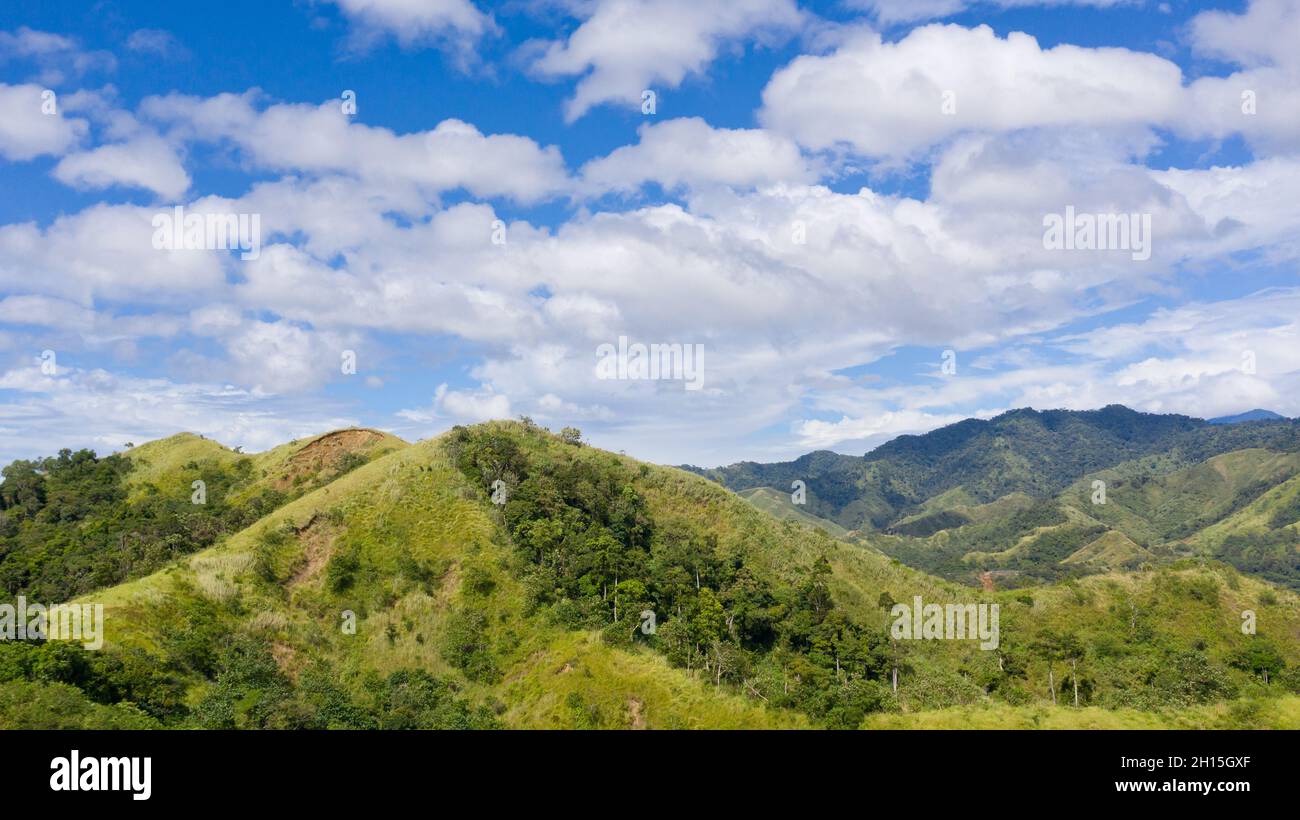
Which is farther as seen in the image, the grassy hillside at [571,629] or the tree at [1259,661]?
the tree at [1259,661]

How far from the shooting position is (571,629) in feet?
168

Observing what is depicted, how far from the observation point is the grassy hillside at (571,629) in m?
43.5

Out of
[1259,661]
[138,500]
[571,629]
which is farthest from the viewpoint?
[138,500]

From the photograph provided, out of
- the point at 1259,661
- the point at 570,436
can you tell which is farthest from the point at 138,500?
the point at 1259,661

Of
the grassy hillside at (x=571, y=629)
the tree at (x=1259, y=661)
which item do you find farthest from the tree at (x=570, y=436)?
the tree at (x=1259, y=661)

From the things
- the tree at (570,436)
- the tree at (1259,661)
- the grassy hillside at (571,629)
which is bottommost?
the tree at (1259,661)

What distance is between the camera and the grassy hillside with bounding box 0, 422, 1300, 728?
1713 inches

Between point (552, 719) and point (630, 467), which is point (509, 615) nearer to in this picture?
point (552, 719)

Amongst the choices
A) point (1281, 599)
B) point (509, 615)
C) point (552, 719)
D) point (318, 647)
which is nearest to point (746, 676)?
point (552, 719)

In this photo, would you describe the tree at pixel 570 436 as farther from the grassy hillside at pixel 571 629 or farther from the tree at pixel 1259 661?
the tree at pixel 1259 661

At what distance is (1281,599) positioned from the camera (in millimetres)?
77625

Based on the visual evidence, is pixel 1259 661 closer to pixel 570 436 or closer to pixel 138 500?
pixel 570 436

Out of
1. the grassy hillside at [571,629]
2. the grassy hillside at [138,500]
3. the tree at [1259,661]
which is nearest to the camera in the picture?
the grassy hillside at [571,629]
